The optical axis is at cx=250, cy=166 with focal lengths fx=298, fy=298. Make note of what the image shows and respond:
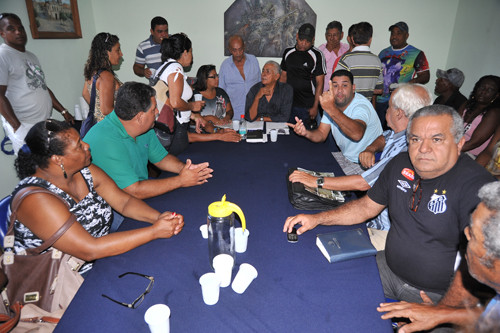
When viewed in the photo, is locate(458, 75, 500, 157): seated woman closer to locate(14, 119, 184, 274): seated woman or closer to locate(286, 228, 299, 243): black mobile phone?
locate(286, 228, 299, 243): black mobile phone

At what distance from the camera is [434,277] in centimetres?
166

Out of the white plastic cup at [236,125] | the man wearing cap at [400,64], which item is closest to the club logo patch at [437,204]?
the white plastic cup at [236,125]

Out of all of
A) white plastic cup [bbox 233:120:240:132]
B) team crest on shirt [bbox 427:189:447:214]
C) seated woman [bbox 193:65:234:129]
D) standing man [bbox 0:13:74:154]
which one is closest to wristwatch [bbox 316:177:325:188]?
team crest on shirt [bbox 427:189:447:214]

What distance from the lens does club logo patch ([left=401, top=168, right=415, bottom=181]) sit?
1719mm

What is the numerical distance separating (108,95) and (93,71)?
0.35 meters

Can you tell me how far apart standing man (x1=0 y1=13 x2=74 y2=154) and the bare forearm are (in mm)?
3191

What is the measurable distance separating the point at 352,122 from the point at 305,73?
200 centimetres

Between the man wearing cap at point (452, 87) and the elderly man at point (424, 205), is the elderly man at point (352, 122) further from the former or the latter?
the man wearing cap at point (452, 87)

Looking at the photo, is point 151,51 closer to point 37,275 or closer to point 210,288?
point 37,275

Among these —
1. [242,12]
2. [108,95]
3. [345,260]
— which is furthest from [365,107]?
[242,12]

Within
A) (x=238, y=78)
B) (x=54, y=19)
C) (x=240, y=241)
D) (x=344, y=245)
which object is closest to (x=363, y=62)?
(x=238, y=78)

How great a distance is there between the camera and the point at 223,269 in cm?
129

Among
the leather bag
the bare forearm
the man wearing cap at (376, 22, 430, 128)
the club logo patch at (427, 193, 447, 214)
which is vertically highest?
the man wearing cap at (376, 22, 430, 128)

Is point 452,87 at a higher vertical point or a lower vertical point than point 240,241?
higher
